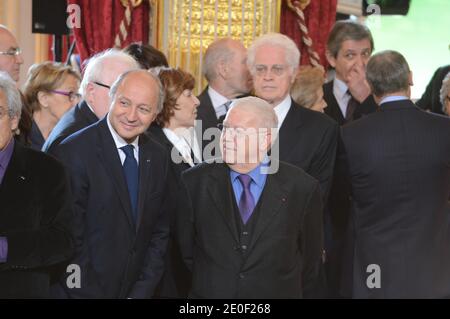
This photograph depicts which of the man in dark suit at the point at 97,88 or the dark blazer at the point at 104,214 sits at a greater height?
the man in dark suit at the point at 97,88

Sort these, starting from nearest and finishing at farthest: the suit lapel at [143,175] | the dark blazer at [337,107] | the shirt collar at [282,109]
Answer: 1. the suit lapel at [143,175]
2. the shirt collar at [282,109]
3. the dark blazer at [337,107]

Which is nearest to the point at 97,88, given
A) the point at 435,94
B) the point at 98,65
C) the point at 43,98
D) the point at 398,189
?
the point at 98,65

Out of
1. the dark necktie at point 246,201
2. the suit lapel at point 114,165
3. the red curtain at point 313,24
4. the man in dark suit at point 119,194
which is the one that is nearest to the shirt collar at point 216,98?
the man in dark suit at point 119,194

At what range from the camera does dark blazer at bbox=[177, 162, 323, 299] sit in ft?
12.5

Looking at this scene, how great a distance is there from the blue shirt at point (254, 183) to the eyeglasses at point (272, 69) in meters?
1.04

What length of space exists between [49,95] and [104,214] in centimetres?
176

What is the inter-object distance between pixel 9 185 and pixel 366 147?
6.18 ft

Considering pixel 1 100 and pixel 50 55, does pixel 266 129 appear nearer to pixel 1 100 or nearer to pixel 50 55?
pixel 1 100

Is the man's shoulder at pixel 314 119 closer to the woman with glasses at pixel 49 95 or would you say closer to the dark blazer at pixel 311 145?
the dark blazer at pixel 311 145

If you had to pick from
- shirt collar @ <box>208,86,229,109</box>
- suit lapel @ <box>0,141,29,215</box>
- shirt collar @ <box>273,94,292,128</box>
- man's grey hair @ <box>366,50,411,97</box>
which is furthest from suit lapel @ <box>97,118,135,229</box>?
shirt collar @ <box>208,86,229,109</box>

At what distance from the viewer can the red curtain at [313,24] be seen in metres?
7.86

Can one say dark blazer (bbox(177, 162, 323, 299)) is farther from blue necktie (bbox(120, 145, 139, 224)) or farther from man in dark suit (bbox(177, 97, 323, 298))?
blue necktie (bbox(120, 145, 139, 224))

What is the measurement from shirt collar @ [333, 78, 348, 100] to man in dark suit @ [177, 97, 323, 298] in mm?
2156
